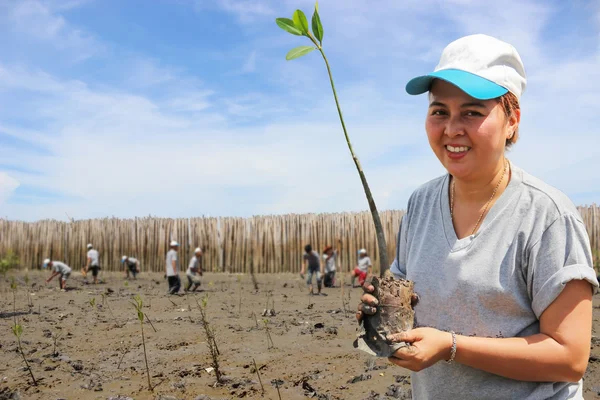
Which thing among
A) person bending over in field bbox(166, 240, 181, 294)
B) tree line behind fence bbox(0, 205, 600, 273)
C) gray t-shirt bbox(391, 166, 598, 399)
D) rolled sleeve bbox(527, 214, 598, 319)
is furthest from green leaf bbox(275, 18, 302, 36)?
tree line behind fence bbox(0, 205, 600, 273)

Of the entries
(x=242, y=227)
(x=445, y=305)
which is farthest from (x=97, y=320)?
(x=242, y=227)

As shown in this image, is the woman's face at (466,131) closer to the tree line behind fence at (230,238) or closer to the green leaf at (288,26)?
the green leaf at (288,26)

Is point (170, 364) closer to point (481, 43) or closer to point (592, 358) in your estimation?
point (592, 358)

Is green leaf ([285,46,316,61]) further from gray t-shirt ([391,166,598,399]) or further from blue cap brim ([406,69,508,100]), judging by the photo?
gray t-shirt ([391,166,598,399])

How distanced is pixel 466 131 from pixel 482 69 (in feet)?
0.56

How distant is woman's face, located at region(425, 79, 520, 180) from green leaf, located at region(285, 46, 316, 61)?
1.22 feet

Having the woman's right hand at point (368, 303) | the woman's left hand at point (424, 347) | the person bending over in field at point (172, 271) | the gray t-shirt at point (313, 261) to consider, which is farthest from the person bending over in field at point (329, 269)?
the woman's left hand at point (424, 347)

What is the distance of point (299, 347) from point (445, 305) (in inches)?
162

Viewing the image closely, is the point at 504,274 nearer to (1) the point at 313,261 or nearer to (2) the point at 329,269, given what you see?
(1) the point at 313,261

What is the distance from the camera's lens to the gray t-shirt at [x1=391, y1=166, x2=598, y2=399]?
1.30 metres

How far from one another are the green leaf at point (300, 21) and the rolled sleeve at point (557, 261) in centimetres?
87

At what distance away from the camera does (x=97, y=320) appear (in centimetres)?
740

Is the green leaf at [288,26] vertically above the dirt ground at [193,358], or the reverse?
the green leaf at [288,26]

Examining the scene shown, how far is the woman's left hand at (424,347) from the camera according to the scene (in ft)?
4.36
